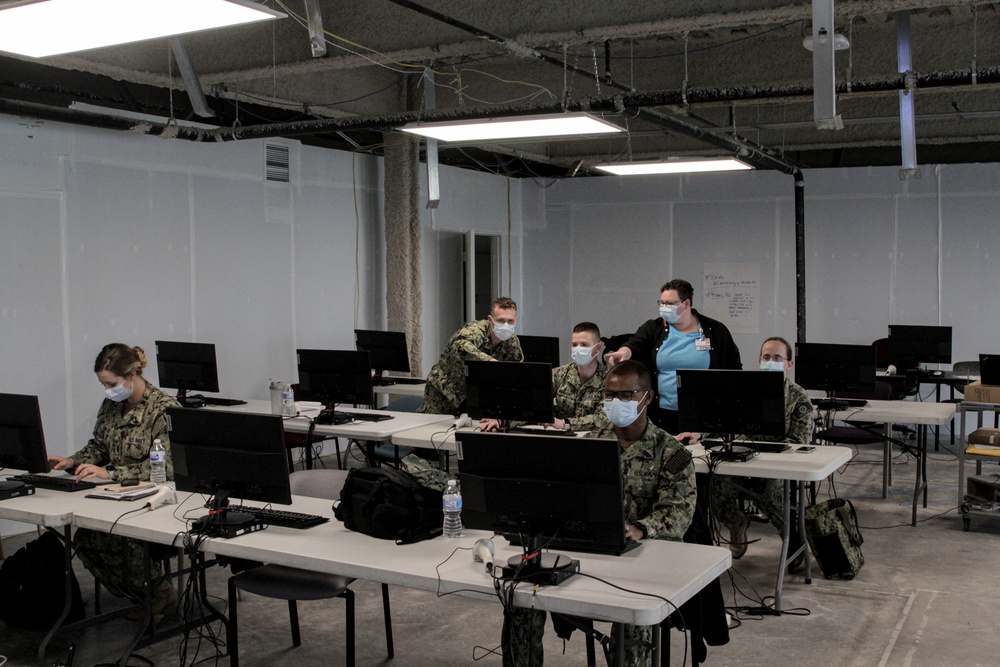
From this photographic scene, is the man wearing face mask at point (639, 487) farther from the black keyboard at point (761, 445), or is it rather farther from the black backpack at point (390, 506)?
the black keyboard at point (761, 445)

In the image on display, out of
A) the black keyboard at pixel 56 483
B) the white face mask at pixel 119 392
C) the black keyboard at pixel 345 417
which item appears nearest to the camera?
the black keyboard at pixel 56 483

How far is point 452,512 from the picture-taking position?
337 centimetres

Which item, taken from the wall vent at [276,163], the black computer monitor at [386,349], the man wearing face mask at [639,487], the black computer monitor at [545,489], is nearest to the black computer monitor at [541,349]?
the black computer monitor at [386,349]

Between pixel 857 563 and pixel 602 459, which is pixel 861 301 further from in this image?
pixel 602 459

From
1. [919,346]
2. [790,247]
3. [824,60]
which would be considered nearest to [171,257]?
[824,60]

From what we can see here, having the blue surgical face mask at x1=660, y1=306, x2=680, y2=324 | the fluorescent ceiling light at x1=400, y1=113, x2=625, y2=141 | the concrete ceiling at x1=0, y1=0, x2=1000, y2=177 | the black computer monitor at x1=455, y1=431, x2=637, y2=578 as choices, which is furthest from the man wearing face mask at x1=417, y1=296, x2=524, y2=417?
the black computer monitor at x1=455, y1=431, x2=637, y2=578

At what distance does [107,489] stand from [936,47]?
6.25 m

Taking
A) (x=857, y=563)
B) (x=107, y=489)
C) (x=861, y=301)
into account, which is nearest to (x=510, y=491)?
(x=107, y=489)

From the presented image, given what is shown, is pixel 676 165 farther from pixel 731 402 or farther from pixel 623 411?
pixel 623 411

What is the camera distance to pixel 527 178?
462 inches

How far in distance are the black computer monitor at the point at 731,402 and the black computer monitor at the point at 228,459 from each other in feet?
7.22

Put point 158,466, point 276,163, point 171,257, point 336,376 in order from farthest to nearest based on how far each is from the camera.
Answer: point 276,163 → point 171,257 → point 336,376 → point 158,466

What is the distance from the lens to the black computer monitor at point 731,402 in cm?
462

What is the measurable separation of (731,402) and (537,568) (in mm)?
2166
